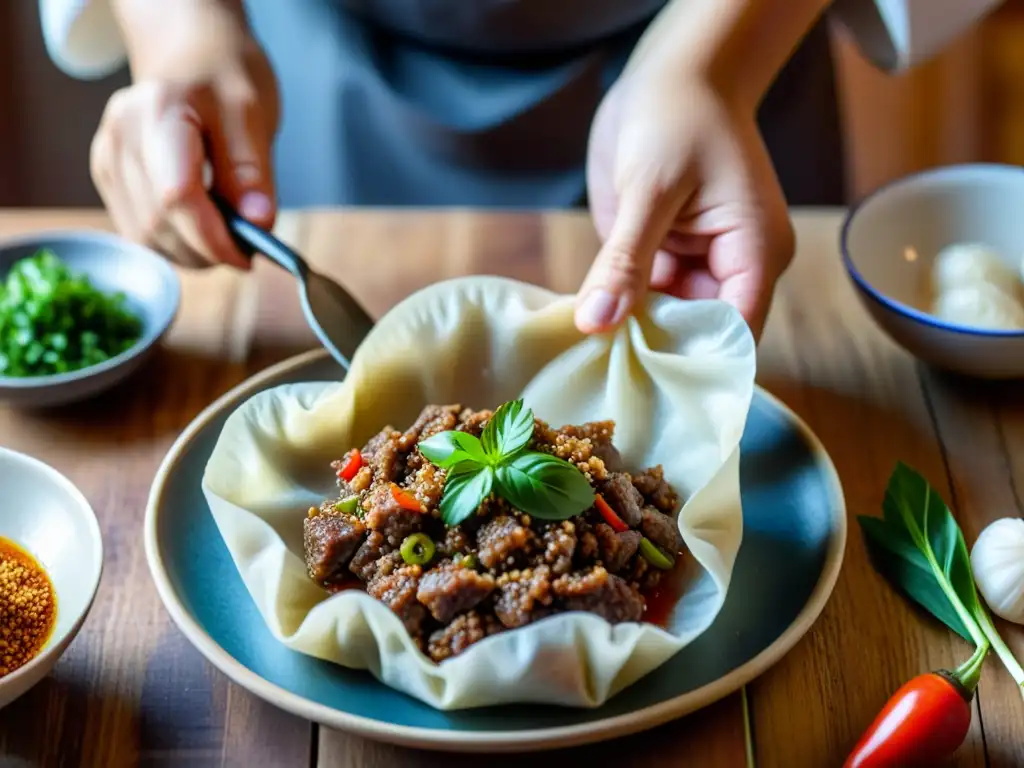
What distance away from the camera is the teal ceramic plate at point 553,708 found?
51.6 inches

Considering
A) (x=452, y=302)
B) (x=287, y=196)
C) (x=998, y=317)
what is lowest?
(x=287, y=196)

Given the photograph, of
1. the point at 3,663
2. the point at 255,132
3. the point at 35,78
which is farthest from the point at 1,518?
the point at 35,78

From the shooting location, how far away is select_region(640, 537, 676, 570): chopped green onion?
155 cm

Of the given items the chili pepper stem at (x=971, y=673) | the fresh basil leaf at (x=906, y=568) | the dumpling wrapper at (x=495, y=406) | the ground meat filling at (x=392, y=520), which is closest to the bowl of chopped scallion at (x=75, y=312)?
the dumpling wrapper at (x=495, y=406)

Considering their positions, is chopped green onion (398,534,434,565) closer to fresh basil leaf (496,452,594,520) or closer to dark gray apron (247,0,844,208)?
fresh basil leaf (496,452,594,520)

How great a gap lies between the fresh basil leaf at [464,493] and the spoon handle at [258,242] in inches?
25.1

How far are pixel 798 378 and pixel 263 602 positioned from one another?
112 centimetres

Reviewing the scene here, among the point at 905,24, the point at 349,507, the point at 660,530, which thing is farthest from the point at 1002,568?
the point at 905,24

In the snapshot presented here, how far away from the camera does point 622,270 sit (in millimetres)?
1756

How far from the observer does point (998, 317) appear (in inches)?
77.4

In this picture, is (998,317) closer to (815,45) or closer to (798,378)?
(798,378)

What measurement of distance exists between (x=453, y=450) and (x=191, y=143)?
90 centimetres

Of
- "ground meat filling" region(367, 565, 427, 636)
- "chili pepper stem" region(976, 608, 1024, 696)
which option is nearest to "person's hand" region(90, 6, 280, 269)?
"ground meat filling" region(367, 565, 427, 636)

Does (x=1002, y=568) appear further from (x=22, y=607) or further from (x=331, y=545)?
(x=22, y=607)
